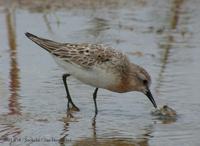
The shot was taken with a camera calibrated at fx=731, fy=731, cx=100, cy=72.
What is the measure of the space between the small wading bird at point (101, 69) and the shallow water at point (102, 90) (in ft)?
0.90

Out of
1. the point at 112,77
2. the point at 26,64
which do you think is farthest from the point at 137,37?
the point at 112,77

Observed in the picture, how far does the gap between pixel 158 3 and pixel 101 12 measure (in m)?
1.43

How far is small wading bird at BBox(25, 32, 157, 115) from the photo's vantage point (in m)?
8.40

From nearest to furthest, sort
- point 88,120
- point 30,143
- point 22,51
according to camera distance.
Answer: point 30,143, point 88,120, point 22,51

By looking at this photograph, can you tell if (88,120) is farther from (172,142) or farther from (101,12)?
(101,12)

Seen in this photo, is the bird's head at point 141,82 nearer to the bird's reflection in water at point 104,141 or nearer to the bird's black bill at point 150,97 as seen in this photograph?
the bird's black bill at point 150,97

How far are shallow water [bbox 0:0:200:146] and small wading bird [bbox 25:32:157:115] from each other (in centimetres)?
27

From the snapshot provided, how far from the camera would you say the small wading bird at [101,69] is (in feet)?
27.6

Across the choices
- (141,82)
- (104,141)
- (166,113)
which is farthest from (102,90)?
(104,141)

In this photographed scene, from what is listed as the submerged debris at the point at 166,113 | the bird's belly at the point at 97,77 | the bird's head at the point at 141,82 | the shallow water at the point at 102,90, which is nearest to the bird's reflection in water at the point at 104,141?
the shallow water at the point at 102,90

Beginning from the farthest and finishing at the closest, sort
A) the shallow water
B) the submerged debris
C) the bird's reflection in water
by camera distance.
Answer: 1. the submerged debris
2. the shallow water
3. the bird's reflection in water

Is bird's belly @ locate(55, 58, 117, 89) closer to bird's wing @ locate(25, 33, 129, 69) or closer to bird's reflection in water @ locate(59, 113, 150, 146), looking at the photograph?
bird's wing @ locate(25, 33, 129, 69)

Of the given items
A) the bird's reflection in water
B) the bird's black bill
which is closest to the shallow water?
the bird's reflection in water

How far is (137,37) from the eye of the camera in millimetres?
11977
